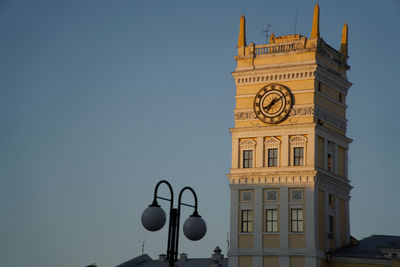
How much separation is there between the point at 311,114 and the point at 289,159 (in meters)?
4.02

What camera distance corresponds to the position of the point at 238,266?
6250 cm

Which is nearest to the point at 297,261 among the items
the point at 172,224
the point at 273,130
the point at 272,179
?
the point at 272,179

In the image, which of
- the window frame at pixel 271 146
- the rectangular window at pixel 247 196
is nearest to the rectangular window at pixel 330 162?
the window frame at pixel 271 146

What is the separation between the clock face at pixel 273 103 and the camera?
62.9 meters

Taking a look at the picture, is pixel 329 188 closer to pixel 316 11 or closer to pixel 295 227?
pixel 295 227

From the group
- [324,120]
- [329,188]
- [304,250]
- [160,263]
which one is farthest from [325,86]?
[160,263]

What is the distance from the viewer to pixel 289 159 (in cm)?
6222

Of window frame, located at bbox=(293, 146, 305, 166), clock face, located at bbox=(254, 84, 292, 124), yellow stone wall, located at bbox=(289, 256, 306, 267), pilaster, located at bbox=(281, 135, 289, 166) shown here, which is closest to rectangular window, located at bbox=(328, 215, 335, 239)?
yellow stone wall, located at bbox=(289, 256, 306, 267)

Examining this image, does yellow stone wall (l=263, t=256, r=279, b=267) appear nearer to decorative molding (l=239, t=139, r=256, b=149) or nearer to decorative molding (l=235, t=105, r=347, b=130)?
decorative molding (l=239, t=139, r=256, b=149)

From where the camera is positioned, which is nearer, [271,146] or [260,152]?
[271,146]

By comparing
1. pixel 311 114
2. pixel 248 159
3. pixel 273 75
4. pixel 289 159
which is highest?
pixel 273 75

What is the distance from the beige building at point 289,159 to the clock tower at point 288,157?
3.1 inches

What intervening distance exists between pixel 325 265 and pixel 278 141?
10.5 m

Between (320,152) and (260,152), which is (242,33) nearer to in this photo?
(260,152)
